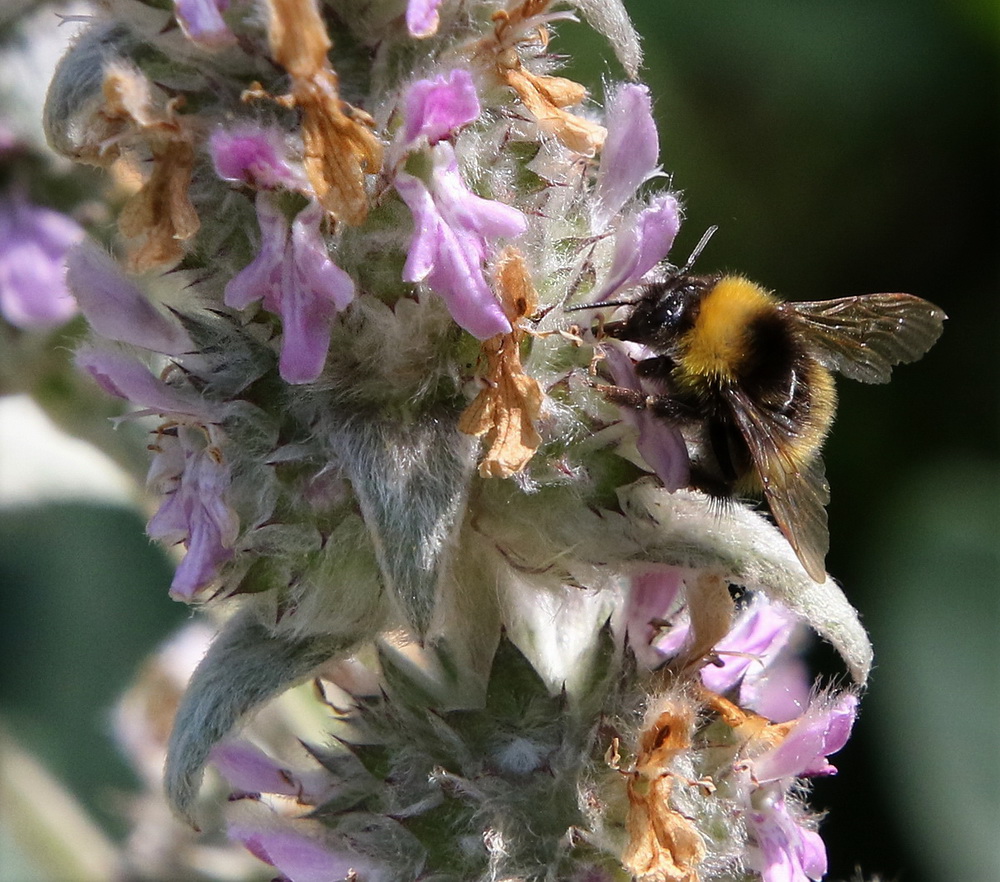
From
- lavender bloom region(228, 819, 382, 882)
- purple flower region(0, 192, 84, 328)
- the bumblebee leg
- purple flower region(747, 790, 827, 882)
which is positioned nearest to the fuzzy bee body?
the bumblebee leg

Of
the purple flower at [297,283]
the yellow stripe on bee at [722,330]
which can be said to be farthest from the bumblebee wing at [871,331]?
the purple flower at [297,283]

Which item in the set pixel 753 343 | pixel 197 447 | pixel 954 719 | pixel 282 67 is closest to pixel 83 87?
pixel 282 67

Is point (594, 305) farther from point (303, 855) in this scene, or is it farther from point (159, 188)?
point (303, 855)

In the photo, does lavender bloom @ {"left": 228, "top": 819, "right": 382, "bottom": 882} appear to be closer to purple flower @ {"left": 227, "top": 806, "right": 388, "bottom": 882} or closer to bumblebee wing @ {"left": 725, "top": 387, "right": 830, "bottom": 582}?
purple flower @ {"left": 227, "top": 806, "right": 388, "bottom": 882}

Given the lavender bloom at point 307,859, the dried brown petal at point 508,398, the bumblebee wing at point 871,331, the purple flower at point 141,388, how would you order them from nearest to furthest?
the dried brown petal at point 508,398 < the purple flower at point 141,388 < the lavender bloom at point 307,859 < the bumblebee wing at point 871,331

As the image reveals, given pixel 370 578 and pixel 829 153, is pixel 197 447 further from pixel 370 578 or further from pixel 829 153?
pixel 829 153

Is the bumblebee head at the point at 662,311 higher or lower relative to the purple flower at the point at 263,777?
higher

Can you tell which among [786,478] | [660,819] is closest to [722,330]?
[786,478]

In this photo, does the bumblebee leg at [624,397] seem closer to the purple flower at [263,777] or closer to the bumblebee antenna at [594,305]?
the bumblebee antenna at [594,305]
